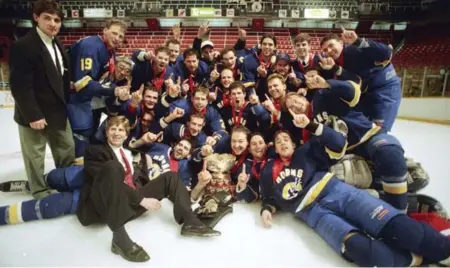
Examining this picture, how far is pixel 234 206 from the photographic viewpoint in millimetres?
1767

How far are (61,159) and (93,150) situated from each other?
0.54 m

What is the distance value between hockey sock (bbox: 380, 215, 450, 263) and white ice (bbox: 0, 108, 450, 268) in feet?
0.79

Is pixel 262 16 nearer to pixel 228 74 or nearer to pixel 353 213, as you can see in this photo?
pixel 228 74

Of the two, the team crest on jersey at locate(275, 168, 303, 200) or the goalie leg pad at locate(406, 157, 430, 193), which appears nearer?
the team crest on jersey at locate(275, 168, 303, 200)

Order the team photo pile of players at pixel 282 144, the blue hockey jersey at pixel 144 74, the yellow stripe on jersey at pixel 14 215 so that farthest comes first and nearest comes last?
the blue hockey jersey at pixel 144 74 < the yellow stripe on jersey at pixel 14 215 < the team photo pile of players at pixel 282 144

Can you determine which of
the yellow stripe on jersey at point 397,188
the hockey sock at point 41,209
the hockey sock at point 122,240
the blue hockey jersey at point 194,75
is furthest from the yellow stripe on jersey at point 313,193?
the blue hockey jersey at point 194,75

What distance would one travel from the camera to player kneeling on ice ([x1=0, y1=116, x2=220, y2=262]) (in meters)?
1.30

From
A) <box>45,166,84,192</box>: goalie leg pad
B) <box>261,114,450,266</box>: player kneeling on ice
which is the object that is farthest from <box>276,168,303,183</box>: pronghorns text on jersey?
<box>45,166,84,192</box>: goalie leg pad

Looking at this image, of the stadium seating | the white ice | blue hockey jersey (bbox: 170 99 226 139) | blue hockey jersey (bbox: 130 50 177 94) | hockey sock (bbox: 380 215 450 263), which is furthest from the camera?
the stadium seating

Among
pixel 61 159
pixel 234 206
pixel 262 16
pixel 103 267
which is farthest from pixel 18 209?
pixel 262 16

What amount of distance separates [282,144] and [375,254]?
2.19 feet

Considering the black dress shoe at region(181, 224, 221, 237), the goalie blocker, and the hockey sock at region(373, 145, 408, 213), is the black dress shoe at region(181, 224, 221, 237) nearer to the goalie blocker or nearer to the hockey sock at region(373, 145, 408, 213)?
the goalie blocker

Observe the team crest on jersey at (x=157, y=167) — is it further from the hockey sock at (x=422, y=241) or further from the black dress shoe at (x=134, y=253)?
the hockey sock at (x=422, y=241)

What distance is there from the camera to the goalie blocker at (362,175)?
168cm
